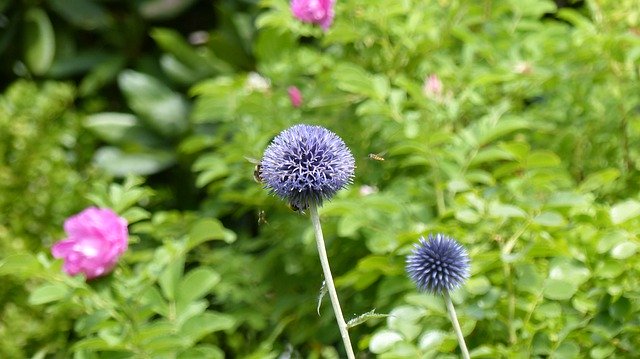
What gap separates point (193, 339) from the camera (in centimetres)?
189

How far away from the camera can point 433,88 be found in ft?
7.78

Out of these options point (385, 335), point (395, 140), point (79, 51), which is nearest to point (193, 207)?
point (79, 51)

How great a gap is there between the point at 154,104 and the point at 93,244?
1850mm

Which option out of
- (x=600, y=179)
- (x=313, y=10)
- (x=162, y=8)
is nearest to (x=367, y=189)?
(x=313, y=10)

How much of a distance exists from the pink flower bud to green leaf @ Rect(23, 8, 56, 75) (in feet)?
6.58

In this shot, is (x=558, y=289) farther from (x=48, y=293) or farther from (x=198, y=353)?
(x=48, y=293)

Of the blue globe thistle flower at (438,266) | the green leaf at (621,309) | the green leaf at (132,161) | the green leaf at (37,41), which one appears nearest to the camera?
the blue globe thistle flower at (438,266)

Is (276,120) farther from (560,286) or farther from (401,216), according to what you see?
(560,286)

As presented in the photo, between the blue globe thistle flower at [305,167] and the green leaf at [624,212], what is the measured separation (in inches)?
23.6

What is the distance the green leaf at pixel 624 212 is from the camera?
67.4 inches

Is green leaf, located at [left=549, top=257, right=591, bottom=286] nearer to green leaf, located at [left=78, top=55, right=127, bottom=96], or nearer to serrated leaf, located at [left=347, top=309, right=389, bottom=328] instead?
serrated leaf, located at [left=347, top=309, right=389, bottom=328]

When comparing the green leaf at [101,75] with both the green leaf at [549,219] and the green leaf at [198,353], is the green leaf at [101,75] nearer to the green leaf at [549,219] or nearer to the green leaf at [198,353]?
the green leaf at [198,353]

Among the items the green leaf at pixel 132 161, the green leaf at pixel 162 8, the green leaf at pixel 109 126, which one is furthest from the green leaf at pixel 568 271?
the green leaf at pixel 162 8

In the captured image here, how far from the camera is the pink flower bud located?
236 centimetres
